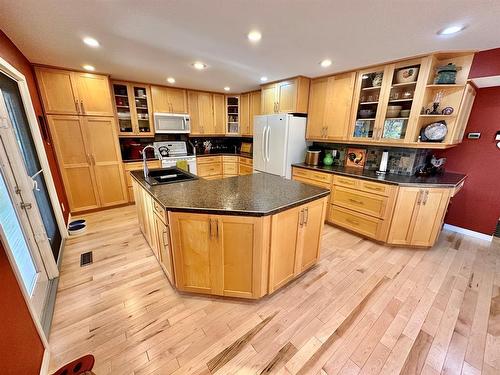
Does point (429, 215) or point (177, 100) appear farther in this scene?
point (177, 100)

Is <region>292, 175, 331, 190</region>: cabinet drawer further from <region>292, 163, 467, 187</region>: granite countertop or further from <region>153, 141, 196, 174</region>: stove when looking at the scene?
<region>153, 141, 196, 174</region>: stove

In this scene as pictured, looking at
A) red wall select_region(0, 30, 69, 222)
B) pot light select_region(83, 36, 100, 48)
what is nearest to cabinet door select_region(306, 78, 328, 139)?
pot light select_region(83, 36, 100, 48)

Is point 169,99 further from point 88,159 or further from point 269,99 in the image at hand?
point 269,99

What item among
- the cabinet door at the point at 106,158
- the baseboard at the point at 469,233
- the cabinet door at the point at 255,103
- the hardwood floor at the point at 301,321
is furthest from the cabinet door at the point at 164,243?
the baseboard at the point at 469,233

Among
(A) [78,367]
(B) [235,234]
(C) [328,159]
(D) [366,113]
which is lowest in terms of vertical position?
(A) [78,367]

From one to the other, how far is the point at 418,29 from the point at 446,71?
1025 millimetres

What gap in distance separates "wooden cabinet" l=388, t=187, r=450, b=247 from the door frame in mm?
3938

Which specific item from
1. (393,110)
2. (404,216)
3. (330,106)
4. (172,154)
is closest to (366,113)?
(393,110)

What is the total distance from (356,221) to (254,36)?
2.66 meters

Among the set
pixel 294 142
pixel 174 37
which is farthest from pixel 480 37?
pixel 174 37

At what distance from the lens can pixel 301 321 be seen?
1.62 metres

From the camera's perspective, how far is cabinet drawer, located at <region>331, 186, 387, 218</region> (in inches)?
104

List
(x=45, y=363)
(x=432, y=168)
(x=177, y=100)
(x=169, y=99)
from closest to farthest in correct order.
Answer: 1. (x=45, y=363)
2. (x=432, y=168)
3. (x=169, y=99)
4. (x=177, y=100)

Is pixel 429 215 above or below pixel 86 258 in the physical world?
above
